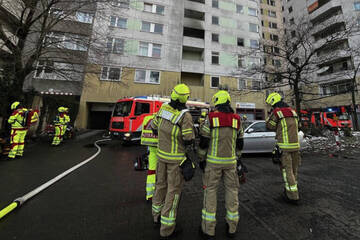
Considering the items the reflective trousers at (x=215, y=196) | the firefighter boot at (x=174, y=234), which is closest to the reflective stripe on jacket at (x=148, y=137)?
the reflective trousers at (x=215, y=196)

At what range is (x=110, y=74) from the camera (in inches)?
614

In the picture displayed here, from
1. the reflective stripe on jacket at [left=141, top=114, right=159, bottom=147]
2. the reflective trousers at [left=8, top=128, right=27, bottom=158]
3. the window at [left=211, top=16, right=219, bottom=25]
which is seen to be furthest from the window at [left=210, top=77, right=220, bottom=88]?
the reflective trousers at [left=8, top=128, right=27, bottom=158]

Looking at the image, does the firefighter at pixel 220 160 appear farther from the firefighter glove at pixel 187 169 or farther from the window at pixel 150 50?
the window at pixel 150 50

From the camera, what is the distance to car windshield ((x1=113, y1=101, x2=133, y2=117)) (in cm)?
794

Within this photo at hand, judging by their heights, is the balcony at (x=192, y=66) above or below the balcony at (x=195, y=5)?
below

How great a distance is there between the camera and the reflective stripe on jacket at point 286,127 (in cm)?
278

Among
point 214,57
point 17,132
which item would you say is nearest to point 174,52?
point 214,57

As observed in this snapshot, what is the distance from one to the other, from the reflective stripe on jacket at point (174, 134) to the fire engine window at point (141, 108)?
6.26 metres

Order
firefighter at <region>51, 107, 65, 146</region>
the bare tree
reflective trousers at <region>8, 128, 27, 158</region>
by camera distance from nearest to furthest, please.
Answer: reflective trousers at <region>8, 128, 27, 158</region> → firefighter at <region>51, 107, 65, 146</region> → the bare tree

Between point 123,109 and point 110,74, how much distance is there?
977 cm

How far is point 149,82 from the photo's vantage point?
16562 mm

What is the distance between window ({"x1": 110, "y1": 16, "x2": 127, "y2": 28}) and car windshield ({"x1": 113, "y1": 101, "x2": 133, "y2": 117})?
13.4m

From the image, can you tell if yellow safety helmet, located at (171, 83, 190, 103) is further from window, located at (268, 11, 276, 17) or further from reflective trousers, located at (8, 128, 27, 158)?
window, located at (268, 11, 276, 17)

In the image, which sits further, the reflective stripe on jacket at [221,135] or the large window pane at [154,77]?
the large window pane at [154,77]
